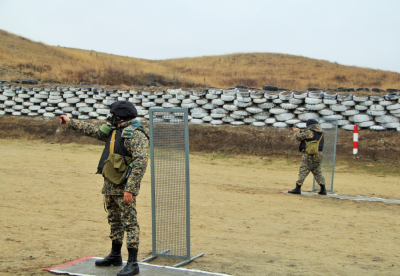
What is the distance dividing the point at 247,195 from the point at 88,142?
9363 millimetres

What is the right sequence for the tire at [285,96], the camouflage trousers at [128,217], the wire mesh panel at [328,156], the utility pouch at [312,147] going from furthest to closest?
the tire at [285,96] → the wire mesh panel at [328,156] → the utility pouch at [312,147] → the camouflage trousers at [128,217]

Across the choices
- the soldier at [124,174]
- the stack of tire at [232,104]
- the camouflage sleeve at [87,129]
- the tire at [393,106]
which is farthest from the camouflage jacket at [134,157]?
the tire at [393,106]

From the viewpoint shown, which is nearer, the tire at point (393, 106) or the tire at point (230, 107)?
the tire at point (393, 106)

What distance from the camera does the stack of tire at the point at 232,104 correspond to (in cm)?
1435

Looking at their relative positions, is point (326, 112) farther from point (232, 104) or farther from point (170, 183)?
point (170, 183)

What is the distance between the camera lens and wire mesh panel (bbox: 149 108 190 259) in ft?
14.6

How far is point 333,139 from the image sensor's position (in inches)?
408

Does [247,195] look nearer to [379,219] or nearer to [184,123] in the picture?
[379,219]

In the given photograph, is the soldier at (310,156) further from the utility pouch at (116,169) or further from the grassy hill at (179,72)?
the grassy hill at (179,72)

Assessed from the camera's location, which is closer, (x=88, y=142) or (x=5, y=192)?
(x=5, y=192)

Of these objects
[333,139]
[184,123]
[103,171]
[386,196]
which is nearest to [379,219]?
[386,196]

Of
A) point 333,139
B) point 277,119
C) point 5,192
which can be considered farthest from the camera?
point 277,119

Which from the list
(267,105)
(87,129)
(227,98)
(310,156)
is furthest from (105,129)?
(227,98)

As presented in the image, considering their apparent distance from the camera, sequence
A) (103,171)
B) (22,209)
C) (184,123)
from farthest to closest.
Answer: (22,209) → (184,123) → (103,171)
